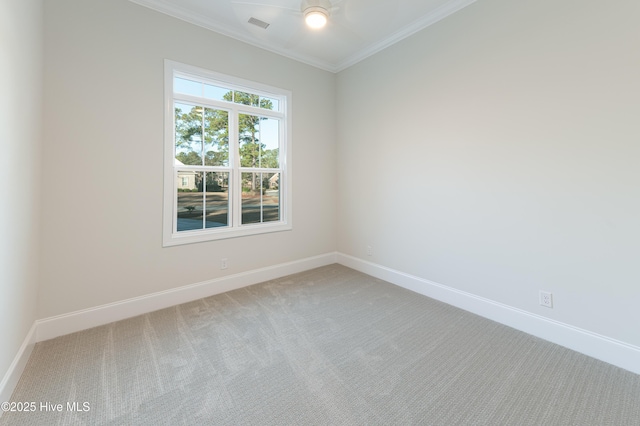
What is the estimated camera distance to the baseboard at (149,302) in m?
2.29

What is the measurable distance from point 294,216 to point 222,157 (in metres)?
1.26

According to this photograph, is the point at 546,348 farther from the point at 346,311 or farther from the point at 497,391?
the point at 346,311

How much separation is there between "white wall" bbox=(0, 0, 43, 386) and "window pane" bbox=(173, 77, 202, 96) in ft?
3.35

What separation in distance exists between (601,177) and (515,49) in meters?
1.29

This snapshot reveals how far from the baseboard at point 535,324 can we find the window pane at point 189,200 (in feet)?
8.31

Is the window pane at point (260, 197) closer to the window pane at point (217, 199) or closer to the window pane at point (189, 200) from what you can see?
the window pane at point (217, 199)

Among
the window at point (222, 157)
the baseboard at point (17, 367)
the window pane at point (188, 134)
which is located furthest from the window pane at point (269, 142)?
the baseboard at point (17, 367)

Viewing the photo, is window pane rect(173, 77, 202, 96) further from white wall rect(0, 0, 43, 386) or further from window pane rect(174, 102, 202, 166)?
white wall rect(0, 0, 43, 386)

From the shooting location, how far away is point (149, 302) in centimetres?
273

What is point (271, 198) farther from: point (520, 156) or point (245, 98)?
point (520, 156)

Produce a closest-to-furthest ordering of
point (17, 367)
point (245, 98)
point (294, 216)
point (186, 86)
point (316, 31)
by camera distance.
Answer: point (17, 367), point (186, 86), point (316, 31), point (245, 98), point (294, 216)

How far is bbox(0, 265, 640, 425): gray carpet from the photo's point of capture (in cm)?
150

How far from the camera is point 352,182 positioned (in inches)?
159

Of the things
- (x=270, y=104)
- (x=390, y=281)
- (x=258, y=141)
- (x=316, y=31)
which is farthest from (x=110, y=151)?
→ (x=390, y=281)
